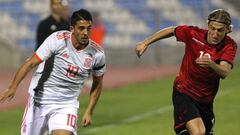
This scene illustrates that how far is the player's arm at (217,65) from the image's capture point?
880 centimetres

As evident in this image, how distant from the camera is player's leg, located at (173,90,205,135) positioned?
9484mm

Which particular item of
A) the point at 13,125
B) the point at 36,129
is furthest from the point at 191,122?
the point at 13,125

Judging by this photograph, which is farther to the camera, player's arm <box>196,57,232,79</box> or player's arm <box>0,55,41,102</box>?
player's arm <box>0,55,41,102</box>

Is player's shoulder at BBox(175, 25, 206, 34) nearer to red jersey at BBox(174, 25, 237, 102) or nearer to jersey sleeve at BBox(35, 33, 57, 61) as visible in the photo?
red jersey at BBox(174, 25, 237, 102)

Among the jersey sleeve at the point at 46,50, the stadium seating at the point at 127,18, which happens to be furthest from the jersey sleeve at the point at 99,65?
the stadium seating at the point at 127,18

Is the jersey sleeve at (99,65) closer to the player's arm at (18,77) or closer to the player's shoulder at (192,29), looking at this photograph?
the player's arm at (18,77)

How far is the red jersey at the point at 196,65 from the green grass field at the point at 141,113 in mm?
4579

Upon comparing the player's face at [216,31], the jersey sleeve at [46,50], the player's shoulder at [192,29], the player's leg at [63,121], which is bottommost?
the player's leg at [63,121]

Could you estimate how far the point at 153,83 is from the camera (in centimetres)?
2509

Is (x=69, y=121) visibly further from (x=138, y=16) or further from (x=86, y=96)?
(x=138, y=16)

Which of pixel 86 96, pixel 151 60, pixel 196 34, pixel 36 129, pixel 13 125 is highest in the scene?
pixel 196 34

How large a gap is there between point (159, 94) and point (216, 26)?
490 inches

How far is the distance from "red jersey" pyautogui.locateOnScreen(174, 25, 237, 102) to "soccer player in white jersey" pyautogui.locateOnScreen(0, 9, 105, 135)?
1.03 meters

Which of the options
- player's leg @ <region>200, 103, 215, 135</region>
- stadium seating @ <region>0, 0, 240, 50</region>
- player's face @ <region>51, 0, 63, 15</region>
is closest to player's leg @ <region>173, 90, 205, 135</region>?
player's leg @ <region>200, 103, 215, 135</region>
